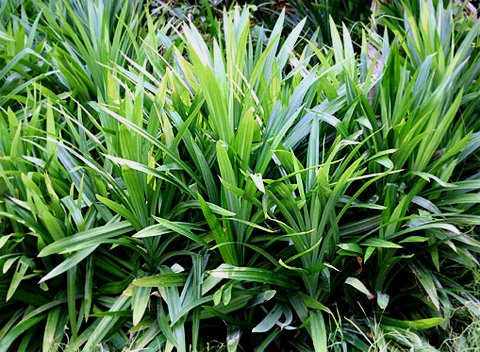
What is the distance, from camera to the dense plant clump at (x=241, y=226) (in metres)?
2.05

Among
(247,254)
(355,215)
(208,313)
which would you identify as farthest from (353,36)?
(208,313)

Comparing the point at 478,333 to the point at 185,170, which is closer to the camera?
the point at 478,333

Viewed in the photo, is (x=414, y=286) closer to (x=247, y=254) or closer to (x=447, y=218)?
(x=447, y=218)

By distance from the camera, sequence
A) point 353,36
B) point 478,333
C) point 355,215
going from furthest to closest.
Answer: point 353,36 < point 355,215 < point 478,333

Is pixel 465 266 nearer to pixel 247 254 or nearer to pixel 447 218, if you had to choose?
pixel 447 218

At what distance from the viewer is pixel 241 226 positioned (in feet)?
6.91

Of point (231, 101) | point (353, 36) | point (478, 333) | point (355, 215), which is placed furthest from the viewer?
point (353, 36)

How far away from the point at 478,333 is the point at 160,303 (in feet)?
3.79

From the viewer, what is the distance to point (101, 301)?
221 cm

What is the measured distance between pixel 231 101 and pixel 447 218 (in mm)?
963

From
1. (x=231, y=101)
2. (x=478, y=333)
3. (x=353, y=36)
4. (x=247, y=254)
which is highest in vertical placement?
(x=231, y=101)

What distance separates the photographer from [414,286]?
2.25m

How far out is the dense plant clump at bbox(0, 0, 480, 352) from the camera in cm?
205

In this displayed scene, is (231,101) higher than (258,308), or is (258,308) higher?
(231,101)
